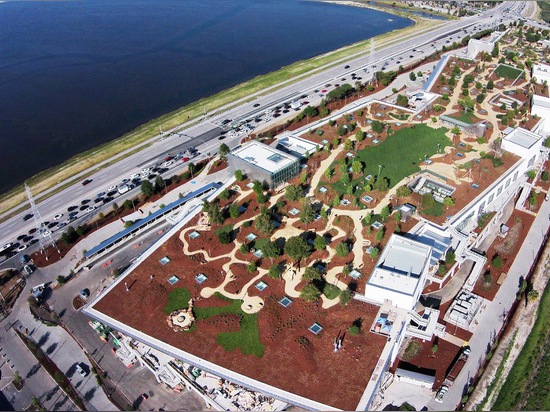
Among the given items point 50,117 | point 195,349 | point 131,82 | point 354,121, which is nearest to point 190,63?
point 131,82

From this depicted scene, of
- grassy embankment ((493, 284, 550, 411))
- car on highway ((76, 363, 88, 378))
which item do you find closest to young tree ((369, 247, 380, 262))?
grassy embankment ((493, 284, 550, 411))

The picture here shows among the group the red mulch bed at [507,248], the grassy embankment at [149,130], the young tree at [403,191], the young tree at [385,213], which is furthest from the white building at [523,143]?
the grassy embankment at [149,130]

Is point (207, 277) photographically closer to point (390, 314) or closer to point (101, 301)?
point (101, 301)

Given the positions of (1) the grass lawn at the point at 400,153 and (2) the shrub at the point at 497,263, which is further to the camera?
(1) the grass lawn at the point at 400,153

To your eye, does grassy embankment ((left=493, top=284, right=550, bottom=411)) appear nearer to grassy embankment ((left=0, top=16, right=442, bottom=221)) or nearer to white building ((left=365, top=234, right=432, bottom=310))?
white building ((left=365, top=234, right=432, bottom=310))

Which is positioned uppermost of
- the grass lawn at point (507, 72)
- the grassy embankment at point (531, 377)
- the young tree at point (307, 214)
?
the grass lawn at point (507, 72)

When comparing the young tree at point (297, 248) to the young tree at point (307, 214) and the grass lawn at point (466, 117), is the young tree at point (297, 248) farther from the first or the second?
the grass lawn at point (466, 117)

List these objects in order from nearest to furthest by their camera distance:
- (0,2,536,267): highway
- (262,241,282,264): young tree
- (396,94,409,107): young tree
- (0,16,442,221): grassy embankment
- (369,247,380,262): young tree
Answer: (262,241,282,264): young tree, (369,247,380,262): young tree, (0,2,536,267): highway, (0,16,442,221): grassy embankment, (396,94,409,107): young tree
